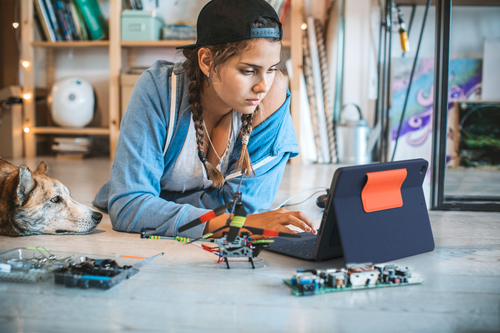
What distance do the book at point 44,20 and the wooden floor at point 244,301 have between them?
2554 mm

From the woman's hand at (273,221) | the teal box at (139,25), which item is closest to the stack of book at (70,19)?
the teal box at (139,25)

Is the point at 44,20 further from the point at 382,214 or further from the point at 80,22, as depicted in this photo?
the point at 382,214

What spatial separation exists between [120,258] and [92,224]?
304 mm

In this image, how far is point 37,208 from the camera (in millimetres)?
1104

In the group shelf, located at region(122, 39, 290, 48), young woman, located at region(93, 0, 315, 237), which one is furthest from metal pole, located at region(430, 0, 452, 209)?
shelf, located at region(122, 39, 290, 48)

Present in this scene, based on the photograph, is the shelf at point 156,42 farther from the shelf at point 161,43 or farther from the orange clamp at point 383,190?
the orange clamp at point 383,190

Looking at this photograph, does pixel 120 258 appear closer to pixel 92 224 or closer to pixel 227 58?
pixel 92 224

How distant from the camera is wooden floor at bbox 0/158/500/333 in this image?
0.63m

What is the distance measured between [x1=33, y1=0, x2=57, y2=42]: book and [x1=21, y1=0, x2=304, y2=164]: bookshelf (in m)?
0.05

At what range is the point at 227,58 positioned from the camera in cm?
103

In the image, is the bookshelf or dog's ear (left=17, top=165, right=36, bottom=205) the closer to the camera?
dog's ear (left=17, top=165, right=36, bottom=205)

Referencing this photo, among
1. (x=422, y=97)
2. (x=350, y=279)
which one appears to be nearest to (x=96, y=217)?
(x=350, y=279)

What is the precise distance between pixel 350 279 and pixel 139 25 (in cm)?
279

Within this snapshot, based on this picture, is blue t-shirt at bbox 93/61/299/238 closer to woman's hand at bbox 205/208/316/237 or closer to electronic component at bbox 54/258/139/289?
woman's hand at bbox 205/208/316/237
